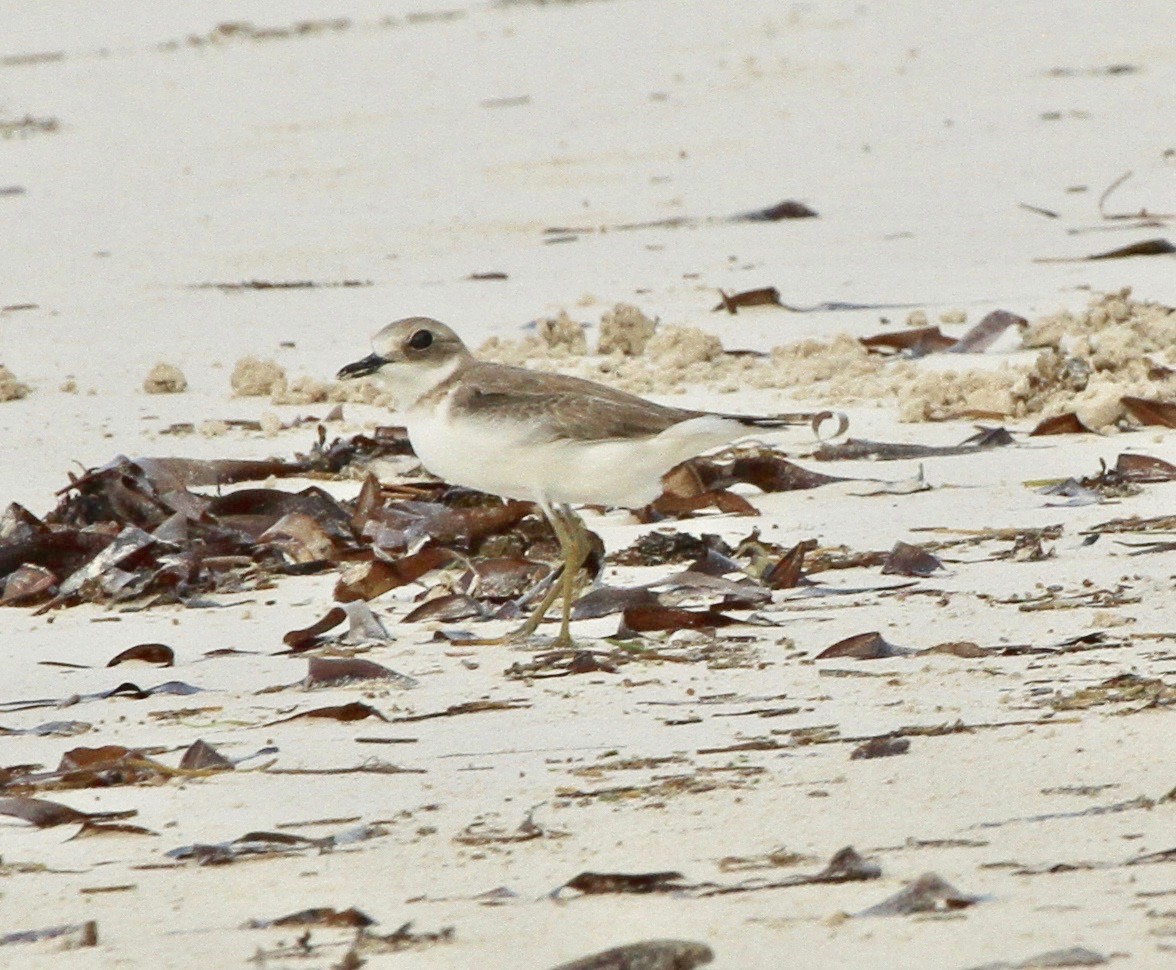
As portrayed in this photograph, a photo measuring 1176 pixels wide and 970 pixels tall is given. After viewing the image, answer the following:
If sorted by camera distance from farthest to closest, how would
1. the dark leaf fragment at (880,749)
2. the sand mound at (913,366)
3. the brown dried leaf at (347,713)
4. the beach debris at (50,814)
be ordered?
1. the sand mound at (913,366)
2. the brown dried leaf at (347,713)
3. the dark leaf fragment at (880,749)
4. the beach debris at (50,814)

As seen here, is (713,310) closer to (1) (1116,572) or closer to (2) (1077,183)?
(2) (1077,183)

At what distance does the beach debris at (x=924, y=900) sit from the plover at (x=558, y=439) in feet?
6.15

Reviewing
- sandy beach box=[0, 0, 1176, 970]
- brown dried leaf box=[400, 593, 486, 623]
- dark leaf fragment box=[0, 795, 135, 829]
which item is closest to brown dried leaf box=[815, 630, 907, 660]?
sandy beach box=[0, 0, 1176, 970]

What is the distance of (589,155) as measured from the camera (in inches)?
448

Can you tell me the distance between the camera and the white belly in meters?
4.66

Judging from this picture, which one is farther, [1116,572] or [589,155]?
[589,155]

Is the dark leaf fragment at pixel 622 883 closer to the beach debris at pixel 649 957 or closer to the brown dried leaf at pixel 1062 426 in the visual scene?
the beach debris at pixel 649 957

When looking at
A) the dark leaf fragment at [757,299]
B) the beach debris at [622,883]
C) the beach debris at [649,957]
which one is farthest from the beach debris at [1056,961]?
the dark leaf fragment at [757,299]

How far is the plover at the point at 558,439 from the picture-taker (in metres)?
4.67

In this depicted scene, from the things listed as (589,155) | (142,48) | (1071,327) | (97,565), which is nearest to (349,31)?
(142,48)

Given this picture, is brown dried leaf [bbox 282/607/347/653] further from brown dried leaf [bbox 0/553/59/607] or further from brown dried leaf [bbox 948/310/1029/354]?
brown dried leaf [bbox 948/310/1029/354]

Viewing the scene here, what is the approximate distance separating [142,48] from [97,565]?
41.7ft

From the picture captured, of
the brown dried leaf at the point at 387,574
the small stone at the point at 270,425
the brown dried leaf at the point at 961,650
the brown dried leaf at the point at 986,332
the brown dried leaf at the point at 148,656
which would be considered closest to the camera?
the brown dried leaf at the point at 961,650

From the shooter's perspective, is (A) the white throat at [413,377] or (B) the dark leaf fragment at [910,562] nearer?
(B) the dark leaf fragment at [910,562]
